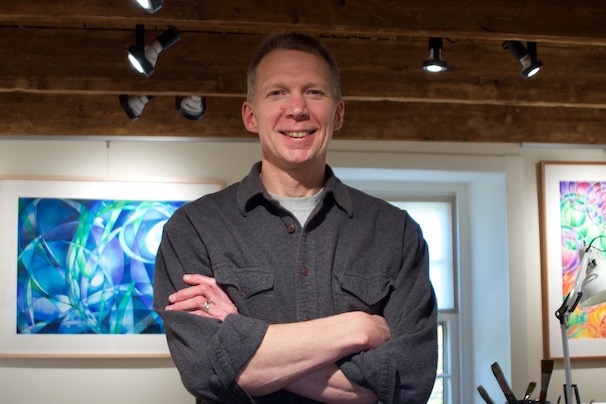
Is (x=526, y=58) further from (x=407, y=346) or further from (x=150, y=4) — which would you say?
(x=407, y=346)

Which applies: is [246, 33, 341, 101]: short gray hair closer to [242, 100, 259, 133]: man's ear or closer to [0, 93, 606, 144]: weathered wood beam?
[242, 100, 259, 133]: man's ear

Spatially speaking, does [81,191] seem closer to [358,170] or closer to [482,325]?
[358,170]

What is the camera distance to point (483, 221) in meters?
6.27

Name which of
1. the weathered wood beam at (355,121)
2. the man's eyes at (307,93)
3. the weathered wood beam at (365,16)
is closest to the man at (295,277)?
the man's eyes at (307,93)

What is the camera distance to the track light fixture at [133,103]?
5.16 meters

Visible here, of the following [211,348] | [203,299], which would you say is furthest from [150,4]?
[211,348]

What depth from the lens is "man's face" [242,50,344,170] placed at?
164 cm

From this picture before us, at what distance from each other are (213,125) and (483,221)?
82.7 inches

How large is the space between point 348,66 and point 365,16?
116cm

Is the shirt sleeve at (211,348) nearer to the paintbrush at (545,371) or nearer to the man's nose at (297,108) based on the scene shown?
the man's nose at (297,108)

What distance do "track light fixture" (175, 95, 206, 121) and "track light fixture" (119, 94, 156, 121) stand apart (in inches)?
8.3

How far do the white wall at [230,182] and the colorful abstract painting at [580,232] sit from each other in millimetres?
194

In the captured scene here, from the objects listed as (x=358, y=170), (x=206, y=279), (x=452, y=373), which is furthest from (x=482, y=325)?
(x=206, y=279)

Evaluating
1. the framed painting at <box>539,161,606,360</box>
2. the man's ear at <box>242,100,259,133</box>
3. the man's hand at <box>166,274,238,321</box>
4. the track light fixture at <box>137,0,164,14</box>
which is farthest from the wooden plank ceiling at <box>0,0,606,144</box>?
the man's hand at <box>166,274,238,321</box>
